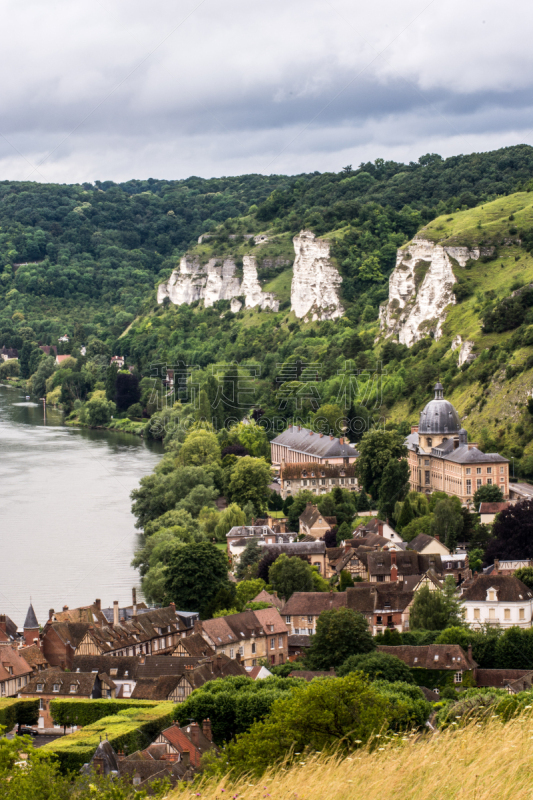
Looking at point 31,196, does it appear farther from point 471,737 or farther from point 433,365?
point 471,737

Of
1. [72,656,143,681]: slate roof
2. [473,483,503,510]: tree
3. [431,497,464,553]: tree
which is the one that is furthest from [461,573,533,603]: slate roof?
[473,483,503,510]: tree

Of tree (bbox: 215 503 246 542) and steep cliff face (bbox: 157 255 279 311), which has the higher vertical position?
steep cliff face (bbox: 157 255 279 311)

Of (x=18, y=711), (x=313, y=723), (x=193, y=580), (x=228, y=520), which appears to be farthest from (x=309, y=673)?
(x=228, y=520)

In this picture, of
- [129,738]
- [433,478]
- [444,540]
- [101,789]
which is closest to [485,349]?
[433,478]

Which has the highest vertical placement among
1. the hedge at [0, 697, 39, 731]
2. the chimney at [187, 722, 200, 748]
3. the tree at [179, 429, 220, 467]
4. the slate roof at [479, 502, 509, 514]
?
the tree at [179, 429, 220, 467]

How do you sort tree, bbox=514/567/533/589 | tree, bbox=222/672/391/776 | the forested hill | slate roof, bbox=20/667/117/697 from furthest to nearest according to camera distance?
the forested hill < tree, bbox=514/567/533/589 < slate roof, bbox=20/667/117/697 < tree, bbox=222/672/391/776

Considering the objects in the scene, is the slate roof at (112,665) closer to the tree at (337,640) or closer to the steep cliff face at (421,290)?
the tree at (337,640)

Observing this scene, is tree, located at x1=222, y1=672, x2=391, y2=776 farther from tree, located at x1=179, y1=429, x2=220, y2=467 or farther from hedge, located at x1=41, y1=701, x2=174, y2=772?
tree, located at x1=179, y1=429, x2=220, y2=467
